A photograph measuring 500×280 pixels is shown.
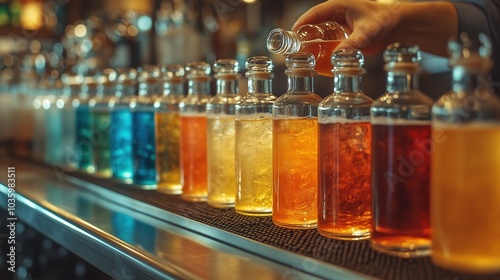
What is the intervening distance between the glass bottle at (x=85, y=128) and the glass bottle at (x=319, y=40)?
104 cm

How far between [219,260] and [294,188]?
0.20m

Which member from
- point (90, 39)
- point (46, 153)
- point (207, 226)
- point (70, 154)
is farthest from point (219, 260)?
point (90, 39)

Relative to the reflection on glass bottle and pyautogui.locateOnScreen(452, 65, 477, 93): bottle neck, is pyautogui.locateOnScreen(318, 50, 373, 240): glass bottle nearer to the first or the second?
pyautogui.locateOnScreen(452, 65, 477, 93): bottle neck

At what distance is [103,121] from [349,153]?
113 centimetres

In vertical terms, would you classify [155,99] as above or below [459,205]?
above

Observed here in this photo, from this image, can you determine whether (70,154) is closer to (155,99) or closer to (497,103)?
(155,99)

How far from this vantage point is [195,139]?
1.40 meters

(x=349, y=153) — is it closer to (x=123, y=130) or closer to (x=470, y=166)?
(x=470, y=166)

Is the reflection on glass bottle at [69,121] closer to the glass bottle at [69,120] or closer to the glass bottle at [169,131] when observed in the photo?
the glass bottle at [69,120]

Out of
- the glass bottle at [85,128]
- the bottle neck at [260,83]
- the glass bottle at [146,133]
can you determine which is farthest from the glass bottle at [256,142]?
the glass bottle at [85,128]

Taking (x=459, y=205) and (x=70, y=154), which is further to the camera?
(x=70, y=154)

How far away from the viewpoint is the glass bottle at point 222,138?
1294 millimetres

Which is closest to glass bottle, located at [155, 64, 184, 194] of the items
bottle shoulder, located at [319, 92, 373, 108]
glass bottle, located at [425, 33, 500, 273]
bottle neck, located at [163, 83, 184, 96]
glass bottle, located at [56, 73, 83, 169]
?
bottle neck, located at [163, 83, 184, 96]

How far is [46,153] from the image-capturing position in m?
2.46
